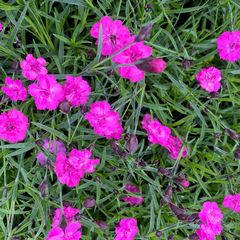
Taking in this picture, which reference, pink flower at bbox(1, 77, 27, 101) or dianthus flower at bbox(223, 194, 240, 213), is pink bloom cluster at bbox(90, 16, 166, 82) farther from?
dianthus flower at bbox(223, 194, 240, 213)

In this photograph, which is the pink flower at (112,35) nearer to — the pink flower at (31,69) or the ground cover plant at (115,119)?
the ground cover plant at (115,119)

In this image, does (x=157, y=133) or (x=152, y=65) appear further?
(x=157, y=133)

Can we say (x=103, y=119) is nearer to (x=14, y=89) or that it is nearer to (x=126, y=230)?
(x=14, y=89)

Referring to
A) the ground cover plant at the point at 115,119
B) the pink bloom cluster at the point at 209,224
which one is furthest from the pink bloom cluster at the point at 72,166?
the pink bloom cluster at the point at 209,224

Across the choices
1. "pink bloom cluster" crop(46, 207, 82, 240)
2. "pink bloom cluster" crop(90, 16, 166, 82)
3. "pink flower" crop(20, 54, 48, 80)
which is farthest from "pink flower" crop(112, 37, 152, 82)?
"pink bloom cluster" crop(46, 207, 82, 240)

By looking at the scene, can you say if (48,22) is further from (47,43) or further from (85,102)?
(85,102)

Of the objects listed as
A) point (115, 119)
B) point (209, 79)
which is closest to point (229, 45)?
point (209, 79)
